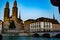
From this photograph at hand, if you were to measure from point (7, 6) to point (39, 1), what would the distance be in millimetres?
583

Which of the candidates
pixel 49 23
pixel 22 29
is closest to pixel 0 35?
pixel 22 29

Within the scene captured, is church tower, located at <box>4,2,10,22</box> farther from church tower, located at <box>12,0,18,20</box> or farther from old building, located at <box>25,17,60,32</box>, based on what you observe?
old building, located at <box>25,17,60,32</box>

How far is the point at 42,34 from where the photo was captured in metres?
2.74

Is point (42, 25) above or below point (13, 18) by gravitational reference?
below

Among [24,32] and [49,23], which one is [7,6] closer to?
[24,32]

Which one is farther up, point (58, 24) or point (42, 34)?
point (58, 24)

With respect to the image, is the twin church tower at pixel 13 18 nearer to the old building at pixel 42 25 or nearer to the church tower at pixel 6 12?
the church tower at pixel 6 12

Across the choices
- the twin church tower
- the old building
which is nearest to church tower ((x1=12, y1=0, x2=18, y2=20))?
the twin church tower

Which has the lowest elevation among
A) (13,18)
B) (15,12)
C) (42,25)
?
(42,25)

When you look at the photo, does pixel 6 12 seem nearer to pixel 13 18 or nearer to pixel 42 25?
pixel 13 18

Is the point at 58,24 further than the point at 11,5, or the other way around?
the point at 11,5

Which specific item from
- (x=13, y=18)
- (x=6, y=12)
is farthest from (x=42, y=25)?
(x=6, y=12)

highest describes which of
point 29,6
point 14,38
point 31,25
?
point 29,6

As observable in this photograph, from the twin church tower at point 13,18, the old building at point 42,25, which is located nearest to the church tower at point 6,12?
the twin church tower at point 13,18
